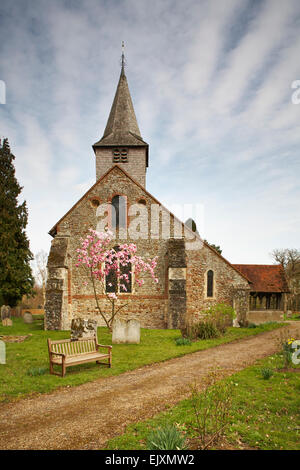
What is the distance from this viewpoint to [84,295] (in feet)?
55.2

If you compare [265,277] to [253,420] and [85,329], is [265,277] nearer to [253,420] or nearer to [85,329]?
[85,329]

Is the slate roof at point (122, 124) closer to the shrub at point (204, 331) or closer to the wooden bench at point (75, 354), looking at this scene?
the shrub at point (204, 331)

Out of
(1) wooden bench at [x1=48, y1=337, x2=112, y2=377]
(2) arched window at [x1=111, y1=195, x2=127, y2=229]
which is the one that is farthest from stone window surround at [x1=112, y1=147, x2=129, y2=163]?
(1) wooden bench at [x1=48, y1=337, x2=112, y2=377]

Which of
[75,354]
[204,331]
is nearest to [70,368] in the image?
[75,354]

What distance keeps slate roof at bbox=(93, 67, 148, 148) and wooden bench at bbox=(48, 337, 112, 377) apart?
17.2 m

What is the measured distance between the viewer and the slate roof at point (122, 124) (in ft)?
74.5

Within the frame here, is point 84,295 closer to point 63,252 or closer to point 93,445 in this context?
point 63,252

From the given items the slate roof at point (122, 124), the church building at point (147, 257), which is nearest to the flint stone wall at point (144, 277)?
the church building at point (147, 257)

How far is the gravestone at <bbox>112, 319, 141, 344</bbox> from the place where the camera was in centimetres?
1144

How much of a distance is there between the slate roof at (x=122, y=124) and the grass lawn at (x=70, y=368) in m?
15.4

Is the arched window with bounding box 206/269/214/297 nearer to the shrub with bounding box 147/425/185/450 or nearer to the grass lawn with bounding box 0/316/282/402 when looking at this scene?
the grass lawn with bounding box 0/316/282/402

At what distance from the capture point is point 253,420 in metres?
4.78

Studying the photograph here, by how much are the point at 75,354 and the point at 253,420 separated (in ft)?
16.9

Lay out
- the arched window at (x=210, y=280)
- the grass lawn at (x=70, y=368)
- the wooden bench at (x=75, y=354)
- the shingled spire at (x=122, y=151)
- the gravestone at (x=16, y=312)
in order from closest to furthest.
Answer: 1. the grass lawn at (x=70, y=368)
2. the wooden bench at (x=75, y=354)
3. the arched window at (x=210, y=280)
4. the shingled spire at (x=122, y=151)
5. the gravestone at (x=16, y=312)
